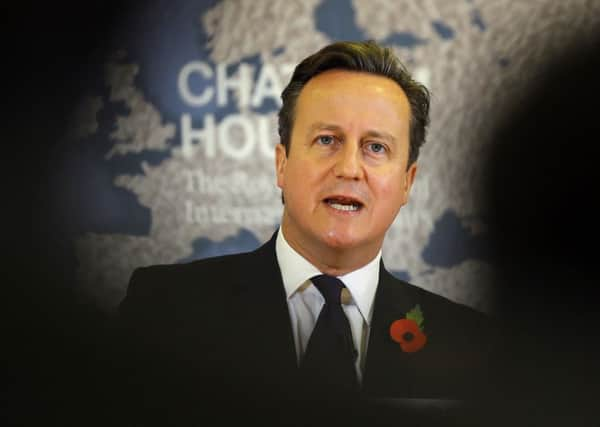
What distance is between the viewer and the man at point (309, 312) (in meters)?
1.20

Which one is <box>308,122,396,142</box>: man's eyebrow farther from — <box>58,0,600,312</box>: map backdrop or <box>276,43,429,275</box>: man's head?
<box>58,0,600,312</box>: map backdrop

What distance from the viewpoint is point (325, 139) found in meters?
1.18

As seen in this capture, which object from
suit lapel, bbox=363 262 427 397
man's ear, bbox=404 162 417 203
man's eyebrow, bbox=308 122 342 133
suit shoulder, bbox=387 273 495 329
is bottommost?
suit lapel, bbox=363 262 427 397

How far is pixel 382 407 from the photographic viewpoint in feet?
4.16

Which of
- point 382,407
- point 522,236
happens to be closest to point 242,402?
point 382,407

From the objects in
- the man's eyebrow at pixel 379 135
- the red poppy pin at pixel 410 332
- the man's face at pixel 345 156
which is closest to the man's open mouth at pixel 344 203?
the man's face at pixel 345 156

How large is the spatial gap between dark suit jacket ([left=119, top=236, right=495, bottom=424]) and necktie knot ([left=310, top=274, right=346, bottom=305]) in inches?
2.6

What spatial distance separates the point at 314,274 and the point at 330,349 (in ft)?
0.43

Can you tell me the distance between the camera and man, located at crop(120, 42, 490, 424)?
1.20 m

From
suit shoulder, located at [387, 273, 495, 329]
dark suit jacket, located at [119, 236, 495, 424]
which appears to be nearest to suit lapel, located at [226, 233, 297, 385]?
dark suit jacket, located at [119, 236, 495, 424]

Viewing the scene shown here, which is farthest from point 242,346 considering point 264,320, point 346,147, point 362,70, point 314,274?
point 362,70

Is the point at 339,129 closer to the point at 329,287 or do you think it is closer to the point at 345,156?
the point at 345,156

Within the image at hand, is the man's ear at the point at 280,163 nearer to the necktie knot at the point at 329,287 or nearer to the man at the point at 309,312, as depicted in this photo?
the man at the point at 309,312

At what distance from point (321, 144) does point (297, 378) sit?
41 centimetres
